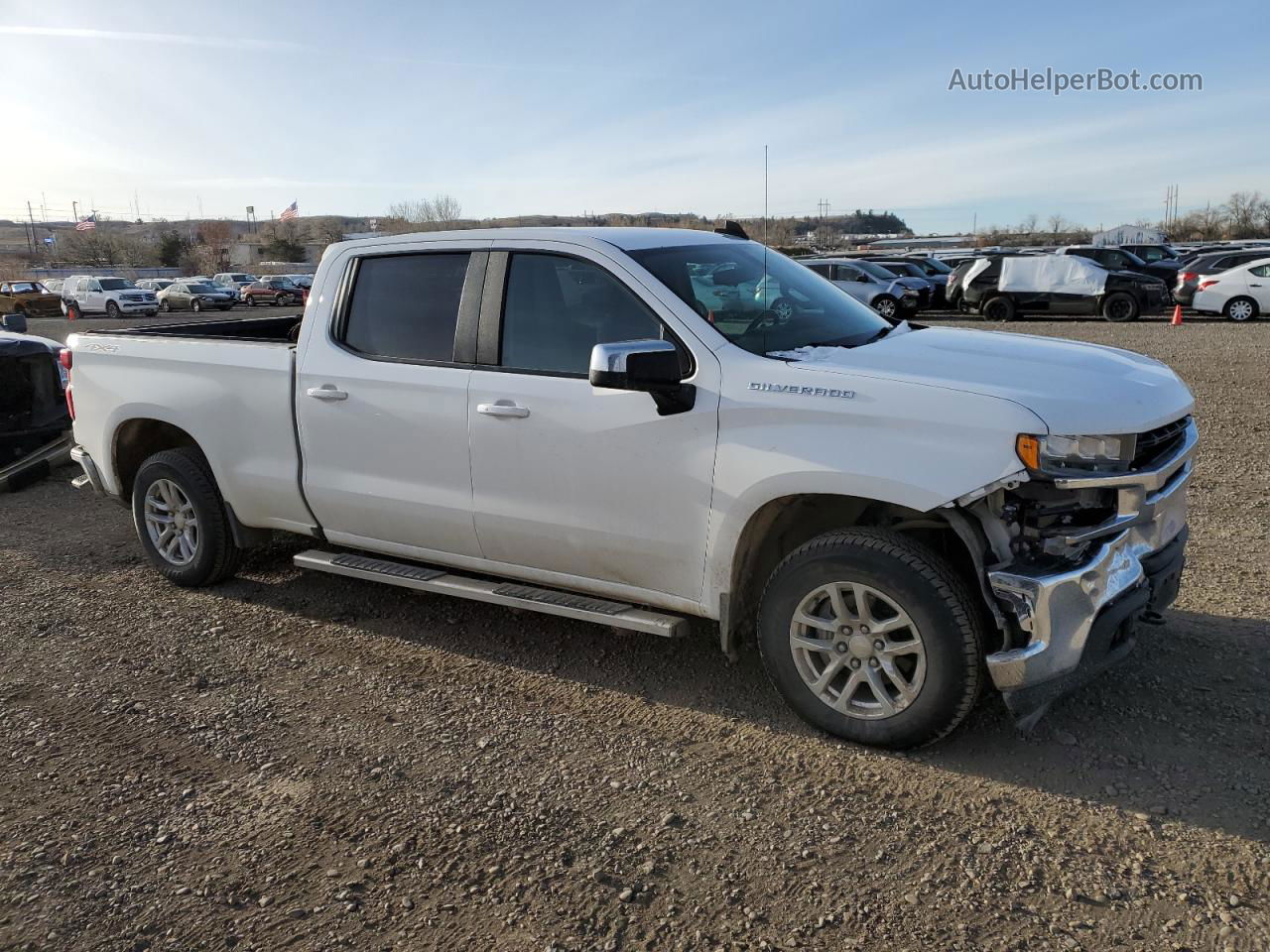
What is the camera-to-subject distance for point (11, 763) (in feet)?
12.7

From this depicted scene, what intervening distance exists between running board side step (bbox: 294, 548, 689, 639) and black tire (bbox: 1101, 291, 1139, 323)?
2091 centimetres

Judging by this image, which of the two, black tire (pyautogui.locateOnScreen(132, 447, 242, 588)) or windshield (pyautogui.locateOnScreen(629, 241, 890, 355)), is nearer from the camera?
windshield (pyautogui.locateOnScreen(629, 241, 890, 355))

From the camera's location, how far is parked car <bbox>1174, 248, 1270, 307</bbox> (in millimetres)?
21062

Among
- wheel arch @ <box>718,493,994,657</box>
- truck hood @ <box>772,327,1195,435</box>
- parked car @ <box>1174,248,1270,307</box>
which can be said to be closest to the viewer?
truck hood @ <box>772,327,1195,435</box>

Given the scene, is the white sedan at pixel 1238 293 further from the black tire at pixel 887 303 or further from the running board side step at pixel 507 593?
the running board side step at pixel 507 593

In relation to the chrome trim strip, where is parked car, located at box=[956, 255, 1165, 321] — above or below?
below

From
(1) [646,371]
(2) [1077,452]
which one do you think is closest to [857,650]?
(2) [1077,452]

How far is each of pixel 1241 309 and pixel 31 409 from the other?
21535mm

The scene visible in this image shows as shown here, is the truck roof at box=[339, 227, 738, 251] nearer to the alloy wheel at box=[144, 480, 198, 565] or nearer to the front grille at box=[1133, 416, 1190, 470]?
the alloy wheel at box=[144, 480, 198, 565]

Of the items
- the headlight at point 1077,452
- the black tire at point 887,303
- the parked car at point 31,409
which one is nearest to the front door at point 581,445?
the headlight at point 1077,452

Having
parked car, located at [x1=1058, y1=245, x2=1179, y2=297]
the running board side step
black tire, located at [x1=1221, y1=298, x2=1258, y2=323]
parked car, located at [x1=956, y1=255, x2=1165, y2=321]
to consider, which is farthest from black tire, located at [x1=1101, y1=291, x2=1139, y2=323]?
the running board side step

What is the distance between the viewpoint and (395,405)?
4.62 m

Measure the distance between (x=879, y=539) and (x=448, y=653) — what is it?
87.2 inches

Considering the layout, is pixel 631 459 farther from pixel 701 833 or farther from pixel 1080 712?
pixel 1080 712
